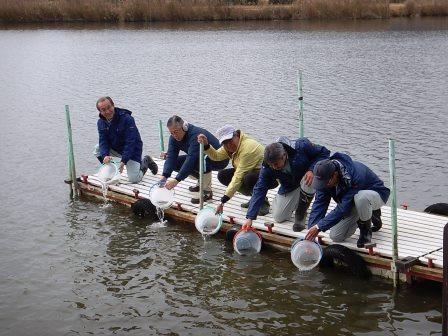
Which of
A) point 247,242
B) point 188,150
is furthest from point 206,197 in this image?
point 247,242

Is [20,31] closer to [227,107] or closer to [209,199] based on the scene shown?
[227,107]

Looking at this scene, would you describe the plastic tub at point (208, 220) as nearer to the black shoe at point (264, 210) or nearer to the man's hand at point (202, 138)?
the black shoe at point (264, 210)

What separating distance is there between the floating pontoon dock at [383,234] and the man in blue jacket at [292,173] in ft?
1.35

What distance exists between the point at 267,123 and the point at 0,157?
326 inches

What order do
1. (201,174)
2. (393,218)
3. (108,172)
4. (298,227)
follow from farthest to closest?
1. (108,172)
2. (201,174)
3. (298,227)
4. (393,218)

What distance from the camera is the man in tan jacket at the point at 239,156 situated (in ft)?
36.4

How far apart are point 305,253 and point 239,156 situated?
2.12 m

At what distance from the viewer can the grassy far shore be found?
5147 centimetres

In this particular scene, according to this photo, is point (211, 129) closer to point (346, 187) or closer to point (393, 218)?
point (346, 187)

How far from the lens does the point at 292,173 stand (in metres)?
10.7

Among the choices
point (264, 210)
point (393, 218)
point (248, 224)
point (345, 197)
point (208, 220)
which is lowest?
point (208, 220)

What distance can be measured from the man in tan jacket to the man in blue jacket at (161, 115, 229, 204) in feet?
1.40

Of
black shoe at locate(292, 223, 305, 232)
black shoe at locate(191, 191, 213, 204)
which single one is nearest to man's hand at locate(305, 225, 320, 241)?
black shoe at locate(292, 223, 305, 232)

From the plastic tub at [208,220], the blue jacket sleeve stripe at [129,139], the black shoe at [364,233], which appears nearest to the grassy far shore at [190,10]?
the blue jacket sleeve stripe at [129,139]
